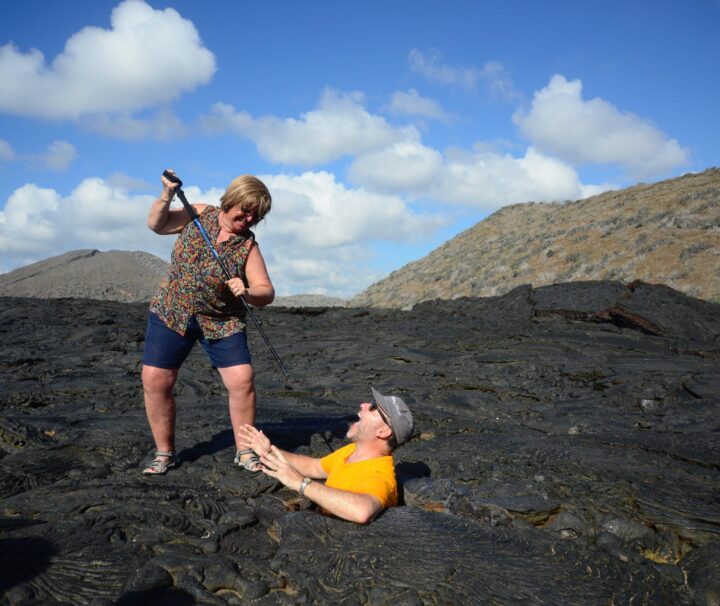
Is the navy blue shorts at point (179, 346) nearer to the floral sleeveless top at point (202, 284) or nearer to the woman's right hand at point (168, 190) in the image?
the floral sleeveless top at point (202, 284)

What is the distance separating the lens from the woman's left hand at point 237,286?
3.58m

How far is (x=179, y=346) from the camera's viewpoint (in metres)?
3.83

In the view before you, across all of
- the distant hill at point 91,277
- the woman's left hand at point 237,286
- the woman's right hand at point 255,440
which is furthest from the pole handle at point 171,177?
the distant hill at point 91,277

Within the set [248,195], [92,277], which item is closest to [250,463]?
[248,195]

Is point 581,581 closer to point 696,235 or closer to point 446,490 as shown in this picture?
point 446,490

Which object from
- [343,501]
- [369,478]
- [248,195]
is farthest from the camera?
[248,195]

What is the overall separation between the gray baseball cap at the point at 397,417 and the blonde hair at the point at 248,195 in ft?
4.05

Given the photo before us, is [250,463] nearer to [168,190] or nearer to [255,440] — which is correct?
[255,440]

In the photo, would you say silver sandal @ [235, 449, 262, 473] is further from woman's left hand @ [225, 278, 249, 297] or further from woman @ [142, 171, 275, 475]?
woman's left hand @ [225, 278, 249, 297]

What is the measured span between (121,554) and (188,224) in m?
1.94

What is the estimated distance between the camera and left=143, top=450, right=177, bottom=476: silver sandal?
3.84m

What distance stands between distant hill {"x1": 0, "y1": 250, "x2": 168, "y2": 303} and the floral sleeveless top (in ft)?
70.2

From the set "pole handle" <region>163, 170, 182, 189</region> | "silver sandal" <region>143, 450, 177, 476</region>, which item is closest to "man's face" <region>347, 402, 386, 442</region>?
"silver sandal" <region>143, 450, 177, 476</region>

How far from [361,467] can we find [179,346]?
130 cm
